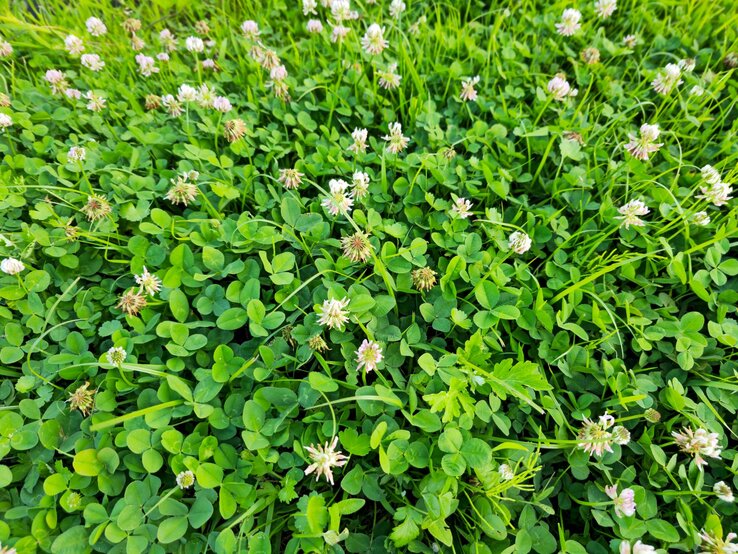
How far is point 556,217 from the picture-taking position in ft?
6.15

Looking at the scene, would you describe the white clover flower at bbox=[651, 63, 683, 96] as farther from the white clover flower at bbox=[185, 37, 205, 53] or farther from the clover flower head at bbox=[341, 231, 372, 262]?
the white clover flower at bbox=[185, 37, 205, 53]

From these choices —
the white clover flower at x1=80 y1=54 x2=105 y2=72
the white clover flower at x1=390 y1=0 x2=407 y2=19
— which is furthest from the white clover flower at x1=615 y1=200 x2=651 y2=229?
the white clover flower at x1=80 y1=54 x2=105 y2=72

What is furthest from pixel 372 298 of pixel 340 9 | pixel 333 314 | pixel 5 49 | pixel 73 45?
pixel 5 49

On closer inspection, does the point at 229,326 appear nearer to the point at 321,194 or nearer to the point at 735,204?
the point at 321,194

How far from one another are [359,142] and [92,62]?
1.47 m

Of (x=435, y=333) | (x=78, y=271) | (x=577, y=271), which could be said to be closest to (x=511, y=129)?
(x=577, y=271)

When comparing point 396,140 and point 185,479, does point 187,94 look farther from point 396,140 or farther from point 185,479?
point 185,479

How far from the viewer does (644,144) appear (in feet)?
6.28

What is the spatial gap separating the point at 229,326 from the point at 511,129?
1534 mm

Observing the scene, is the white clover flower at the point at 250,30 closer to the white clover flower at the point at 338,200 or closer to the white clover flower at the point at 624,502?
the white clover flower at the point at 338,200

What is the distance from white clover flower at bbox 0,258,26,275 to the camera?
1.63m

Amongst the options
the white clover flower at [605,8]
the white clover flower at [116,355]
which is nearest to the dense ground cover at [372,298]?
the white clover flower at [116,355]

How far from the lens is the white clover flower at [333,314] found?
4.64 feet

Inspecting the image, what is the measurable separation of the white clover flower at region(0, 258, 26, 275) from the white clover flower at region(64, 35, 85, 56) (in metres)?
1.36
